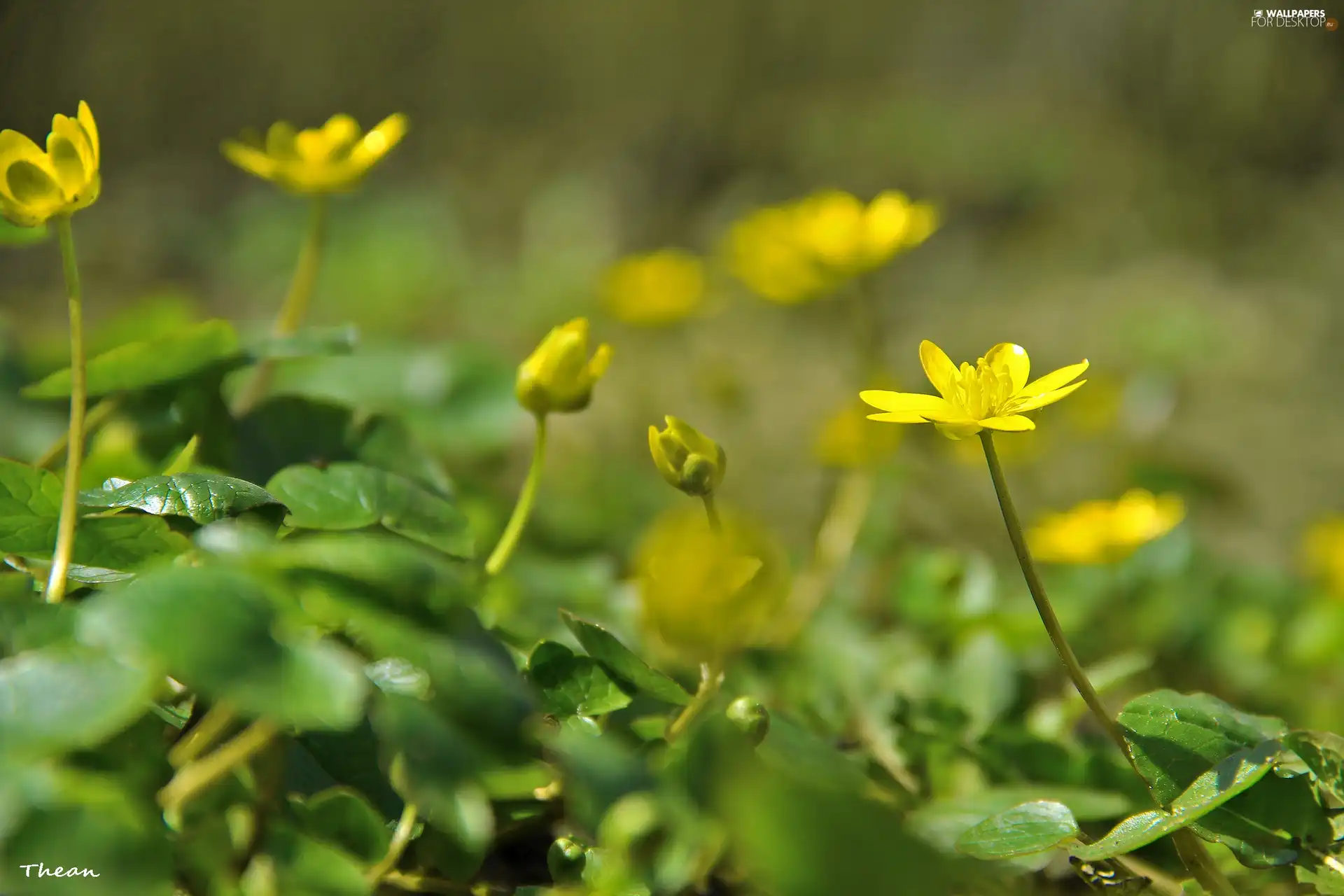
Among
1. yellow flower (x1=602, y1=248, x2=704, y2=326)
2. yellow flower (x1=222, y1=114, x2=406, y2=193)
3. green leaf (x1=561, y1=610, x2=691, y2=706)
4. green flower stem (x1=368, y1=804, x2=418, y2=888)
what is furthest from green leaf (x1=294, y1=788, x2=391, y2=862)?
yellow flower (x1=602, y1=248, x2=704, y2=326)

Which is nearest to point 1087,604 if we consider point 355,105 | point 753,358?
point 753,358

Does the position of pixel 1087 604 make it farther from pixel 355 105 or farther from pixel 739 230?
pixel 355 105

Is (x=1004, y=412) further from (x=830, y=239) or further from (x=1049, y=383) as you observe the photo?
(x=830, y=239)

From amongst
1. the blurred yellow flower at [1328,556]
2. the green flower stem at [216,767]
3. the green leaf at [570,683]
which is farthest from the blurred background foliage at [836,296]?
the green flower stem at [216,767]

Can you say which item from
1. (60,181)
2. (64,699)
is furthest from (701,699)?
(60,181)

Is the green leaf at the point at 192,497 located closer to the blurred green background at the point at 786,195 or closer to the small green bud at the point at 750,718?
the small green bud at the point at 750,718

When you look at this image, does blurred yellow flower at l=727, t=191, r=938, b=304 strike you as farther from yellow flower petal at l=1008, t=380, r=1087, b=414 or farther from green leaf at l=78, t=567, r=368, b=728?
green leaf at l=78, t=567, r=368, b=728
